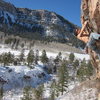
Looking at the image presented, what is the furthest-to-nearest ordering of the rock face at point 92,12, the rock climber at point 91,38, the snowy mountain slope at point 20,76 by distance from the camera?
1. the snowy mountain slope at point 20,76
2. the rock climber at point 91,38
3. the rock face at point 92,12

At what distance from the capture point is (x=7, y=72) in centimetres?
11425

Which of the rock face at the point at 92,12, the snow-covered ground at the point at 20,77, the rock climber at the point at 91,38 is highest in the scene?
the rock face at the point at 92,12

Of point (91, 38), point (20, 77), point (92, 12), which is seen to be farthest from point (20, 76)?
point (91, 38)

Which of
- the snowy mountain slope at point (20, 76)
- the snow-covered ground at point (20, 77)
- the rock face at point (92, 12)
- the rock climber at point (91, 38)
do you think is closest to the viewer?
the rock face at point (92, 12)

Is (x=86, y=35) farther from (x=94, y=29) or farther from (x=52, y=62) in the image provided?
(x=52, y=62)

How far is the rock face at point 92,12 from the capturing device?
65.0ft

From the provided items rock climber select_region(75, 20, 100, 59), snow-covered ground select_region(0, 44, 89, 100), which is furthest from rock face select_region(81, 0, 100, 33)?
snow-covered ground select_region(0, 44, 89, 100)

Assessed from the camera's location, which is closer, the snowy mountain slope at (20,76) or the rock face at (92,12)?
the rock face at (92,12)

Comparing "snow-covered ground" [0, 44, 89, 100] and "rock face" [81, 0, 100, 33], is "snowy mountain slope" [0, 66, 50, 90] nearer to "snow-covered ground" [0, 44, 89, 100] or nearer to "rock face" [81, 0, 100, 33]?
"snow-covered ground" [0, 44, 89, 100]

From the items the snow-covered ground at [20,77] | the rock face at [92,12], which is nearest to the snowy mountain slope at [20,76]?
the snow-covered ground at [20,77]

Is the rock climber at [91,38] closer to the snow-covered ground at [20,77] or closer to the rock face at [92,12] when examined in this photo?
the rock face at [92,12]

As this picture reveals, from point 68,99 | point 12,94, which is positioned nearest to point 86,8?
point 68,99

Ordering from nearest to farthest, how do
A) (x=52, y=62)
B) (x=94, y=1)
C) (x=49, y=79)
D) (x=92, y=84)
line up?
1. (x=94, y=1)
2. (x=92, y=84)
3. (x=49, y=79)
4. (x=52, y=62)

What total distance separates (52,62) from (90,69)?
48.9 metres
